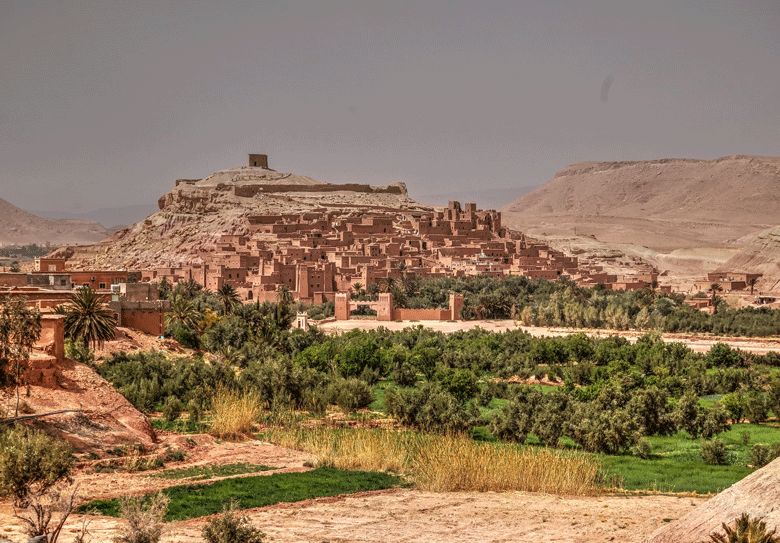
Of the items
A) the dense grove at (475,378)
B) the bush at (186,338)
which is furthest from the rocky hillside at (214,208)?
the bush at (186,338)

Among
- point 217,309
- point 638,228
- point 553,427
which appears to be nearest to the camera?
point 553,427

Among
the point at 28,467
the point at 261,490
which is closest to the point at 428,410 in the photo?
the point at 261,490

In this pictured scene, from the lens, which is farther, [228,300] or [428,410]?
[228,300]

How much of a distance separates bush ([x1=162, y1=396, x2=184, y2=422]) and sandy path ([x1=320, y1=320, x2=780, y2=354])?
76.6 feet

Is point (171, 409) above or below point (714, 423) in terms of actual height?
above

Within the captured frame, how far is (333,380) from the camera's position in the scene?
2648 cm

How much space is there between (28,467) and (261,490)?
3796mm

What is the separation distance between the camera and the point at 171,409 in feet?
67.2

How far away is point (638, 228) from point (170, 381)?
414 ft

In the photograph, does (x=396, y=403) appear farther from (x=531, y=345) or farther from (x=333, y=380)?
(x=531, y=345)

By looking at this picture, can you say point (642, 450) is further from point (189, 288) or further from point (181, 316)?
point (189, 288)

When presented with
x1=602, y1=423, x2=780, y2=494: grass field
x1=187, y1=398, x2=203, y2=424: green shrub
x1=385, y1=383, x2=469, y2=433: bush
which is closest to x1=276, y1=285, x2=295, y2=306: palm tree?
x1=385, y1=383, x2=469, y2=433: bush

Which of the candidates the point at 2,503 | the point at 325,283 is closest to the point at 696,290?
the point at 325,283

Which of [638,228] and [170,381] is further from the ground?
[638,228]
